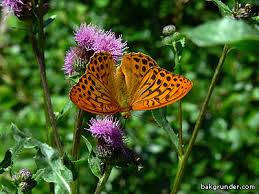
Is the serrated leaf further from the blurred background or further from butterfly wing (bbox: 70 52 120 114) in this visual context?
the blurred background

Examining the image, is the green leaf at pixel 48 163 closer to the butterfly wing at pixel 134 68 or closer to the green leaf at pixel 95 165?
the green leaf at pixel 95 165

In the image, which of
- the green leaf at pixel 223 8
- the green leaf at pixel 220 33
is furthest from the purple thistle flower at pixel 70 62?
the green leaf at pixel 220 33

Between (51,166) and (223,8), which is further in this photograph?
(51,166)

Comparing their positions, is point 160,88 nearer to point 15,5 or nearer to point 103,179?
point 103,179

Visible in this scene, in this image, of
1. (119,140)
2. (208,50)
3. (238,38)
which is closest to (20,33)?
(208,50)

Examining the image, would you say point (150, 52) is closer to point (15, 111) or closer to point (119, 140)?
point (15, 111)

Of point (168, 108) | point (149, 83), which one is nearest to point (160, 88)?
point (149, 83)

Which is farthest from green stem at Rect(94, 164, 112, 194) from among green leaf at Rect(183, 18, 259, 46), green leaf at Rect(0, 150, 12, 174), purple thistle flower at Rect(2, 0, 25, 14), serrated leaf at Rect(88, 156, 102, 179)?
green leaf at Rect(183, 18, 259, 46)

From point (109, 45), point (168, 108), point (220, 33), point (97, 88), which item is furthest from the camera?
point (168, 108)
